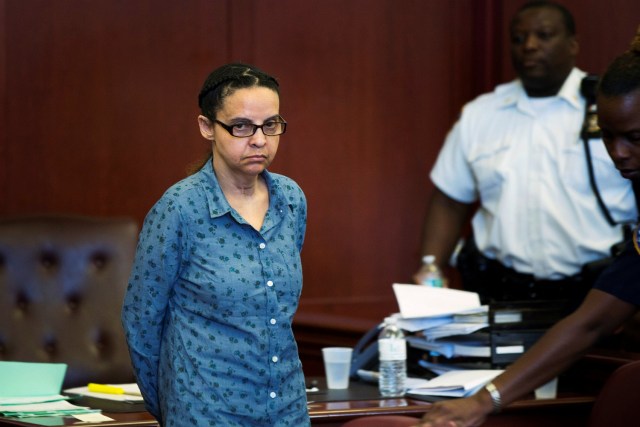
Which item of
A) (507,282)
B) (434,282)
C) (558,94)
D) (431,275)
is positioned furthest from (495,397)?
(558,94)

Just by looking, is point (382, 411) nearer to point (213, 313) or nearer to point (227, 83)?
point (213, 313)

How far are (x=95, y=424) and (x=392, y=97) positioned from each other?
2.69 metres

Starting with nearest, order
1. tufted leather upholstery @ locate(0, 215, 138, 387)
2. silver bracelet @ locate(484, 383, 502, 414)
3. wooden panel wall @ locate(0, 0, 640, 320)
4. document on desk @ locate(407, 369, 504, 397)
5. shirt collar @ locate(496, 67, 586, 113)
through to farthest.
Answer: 1. silver bracelet @ locate(484, 383, 502, 414)
2. document on desk @ locate(407, 369, 504, 397)
3. tufted leather upholstery @ locate(0, 215, 138, 387)
4. shirt collar @ locate(496, 67, 586, 113)
5. wooden panel wall @ locate(0, 0, 640, 320)

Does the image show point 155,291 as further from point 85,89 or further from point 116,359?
point 85,89

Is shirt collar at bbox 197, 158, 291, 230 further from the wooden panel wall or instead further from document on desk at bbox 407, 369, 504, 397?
the wooden panel wall

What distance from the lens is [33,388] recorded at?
2672 mm

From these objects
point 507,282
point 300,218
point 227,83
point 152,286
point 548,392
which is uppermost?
point 227,83

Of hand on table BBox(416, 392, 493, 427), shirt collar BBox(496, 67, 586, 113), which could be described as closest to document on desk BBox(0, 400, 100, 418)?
hand on table BBox(416, 392, 493, 427)

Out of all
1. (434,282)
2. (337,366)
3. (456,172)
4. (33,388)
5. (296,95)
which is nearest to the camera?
(33,388)

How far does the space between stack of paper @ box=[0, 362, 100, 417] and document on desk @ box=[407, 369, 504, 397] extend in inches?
31.9

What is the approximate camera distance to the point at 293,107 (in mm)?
4523

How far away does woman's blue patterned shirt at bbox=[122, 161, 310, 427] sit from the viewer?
2.06 meters

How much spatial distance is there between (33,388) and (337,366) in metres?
0.76

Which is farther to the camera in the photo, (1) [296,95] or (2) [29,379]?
(1) [296,95]
